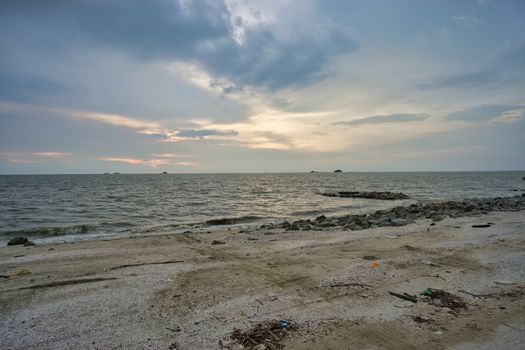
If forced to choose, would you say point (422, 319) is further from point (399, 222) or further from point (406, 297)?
point (399, 222)

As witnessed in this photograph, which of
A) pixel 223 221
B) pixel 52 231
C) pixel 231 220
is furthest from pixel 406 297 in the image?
pixel 52 231

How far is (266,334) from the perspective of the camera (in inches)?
153

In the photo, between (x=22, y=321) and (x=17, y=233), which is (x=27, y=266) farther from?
(x=17, y=233)

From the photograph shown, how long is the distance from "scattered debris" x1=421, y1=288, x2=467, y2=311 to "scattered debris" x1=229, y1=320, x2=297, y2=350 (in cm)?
267

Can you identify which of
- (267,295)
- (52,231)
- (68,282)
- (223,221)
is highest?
(267,295)

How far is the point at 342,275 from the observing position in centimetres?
620

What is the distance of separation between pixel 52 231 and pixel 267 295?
45.9 feet

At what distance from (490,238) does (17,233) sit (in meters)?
20.1

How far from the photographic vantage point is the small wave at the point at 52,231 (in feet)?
45.7

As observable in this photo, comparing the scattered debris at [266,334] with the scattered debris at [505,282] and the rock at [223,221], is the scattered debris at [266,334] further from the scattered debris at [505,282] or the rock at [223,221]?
the rock at [223,221]

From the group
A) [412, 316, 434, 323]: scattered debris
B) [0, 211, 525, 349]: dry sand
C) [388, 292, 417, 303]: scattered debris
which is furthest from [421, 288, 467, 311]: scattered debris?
[412, 316, 434, 323]: scattered debris

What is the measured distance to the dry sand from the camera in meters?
3.90

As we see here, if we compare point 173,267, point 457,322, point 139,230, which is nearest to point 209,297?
point 173,267

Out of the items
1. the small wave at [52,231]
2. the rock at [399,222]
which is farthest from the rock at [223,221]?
the rock at [399,222]
